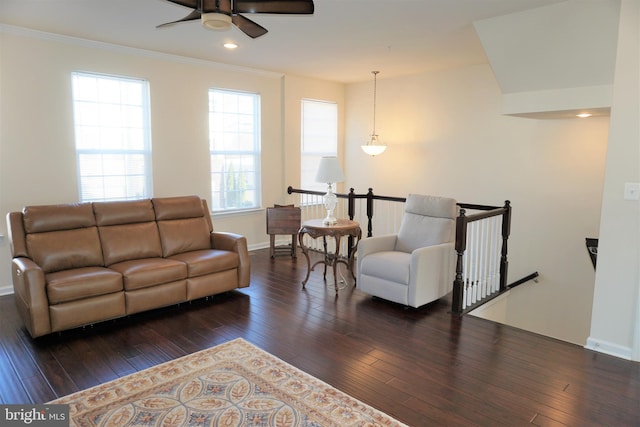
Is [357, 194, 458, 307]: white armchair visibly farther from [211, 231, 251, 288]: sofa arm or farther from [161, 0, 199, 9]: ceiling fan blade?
[161, 0, 199, 9]: ceiling fan blade

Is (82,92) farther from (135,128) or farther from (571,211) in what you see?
(571,211)

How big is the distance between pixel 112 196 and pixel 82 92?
1182mm

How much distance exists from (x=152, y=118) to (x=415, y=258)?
11.6 ft

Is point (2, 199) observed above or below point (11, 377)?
above

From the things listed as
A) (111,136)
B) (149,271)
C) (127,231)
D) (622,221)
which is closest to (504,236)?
(622,221)

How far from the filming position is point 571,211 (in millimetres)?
4961

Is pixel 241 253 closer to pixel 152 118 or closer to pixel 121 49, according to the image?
pixel 152 118

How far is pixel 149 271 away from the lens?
3744mm

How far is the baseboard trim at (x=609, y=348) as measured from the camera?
119 inches

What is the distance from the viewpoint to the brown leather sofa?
3295 mm

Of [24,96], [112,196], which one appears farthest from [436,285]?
[24,96]

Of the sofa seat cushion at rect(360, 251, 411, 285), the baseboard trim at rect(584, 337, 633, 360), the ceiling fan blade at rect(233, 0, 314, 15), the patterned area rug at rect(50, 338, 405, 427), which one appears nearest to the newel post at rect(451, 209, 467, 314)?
the sofa seat cushion at rect(360, 251, 411, 285)

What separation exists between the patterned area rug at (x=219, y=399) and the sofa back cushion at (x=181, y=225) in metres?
1.69

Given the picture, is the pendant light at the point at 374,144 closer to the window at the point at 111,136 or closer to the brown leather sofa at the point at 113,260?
the brown leather sofa at the point at 113,260
